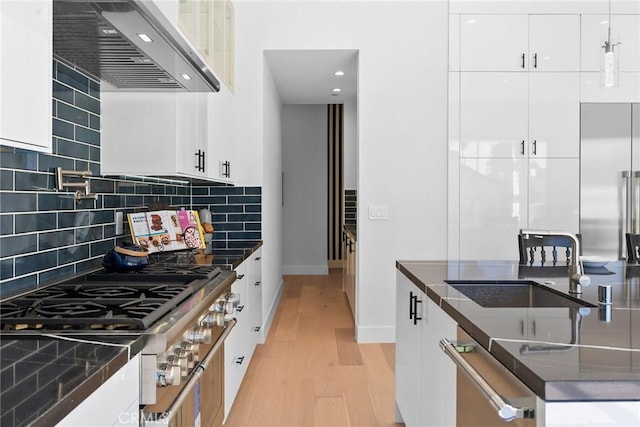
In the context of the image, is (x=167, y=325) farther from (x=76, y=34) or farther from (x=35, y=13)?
(x=76, y=34)

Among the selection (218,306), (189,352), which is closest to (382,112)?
(218,306)

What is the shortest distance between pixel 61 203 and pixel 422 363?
1626 millimetres

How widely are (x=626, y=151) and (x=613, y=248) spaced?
2.76 feet

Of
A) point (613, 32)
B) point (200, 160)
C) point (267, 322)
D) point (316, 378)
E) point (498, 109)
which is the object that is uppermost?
point (613, 32)

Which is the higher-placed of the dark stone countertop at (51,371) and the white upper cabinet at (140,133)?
the white upper cabinet at (140,133)

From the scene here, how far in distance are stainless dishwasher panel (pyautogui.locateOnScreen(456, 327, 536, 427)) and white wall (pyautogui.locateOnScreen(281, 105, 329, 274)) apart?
6365 millimetres

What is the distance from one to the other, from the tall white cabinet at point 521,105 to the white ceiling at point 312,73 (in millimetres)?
1074

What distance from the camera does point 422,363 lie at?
6.10ft

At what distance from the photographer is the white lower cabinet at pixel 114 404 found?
0.81 meters

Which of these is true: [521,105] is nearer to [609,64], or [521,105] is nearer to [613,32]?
[613,32]

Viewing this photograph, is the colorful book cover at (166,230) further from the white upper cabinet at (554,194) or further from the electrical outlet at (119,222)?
the white upper cabinet at (554,194)

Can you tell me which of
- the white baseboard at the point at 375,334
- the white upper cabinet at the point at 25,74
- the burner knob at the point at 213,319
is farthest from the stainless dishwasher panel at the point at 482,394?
the white baseboard at the point at 375,334

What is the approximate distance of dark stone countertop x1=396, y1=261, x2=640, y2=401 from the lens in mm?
795

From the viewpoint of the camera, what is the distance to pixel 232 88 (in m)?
3.82
